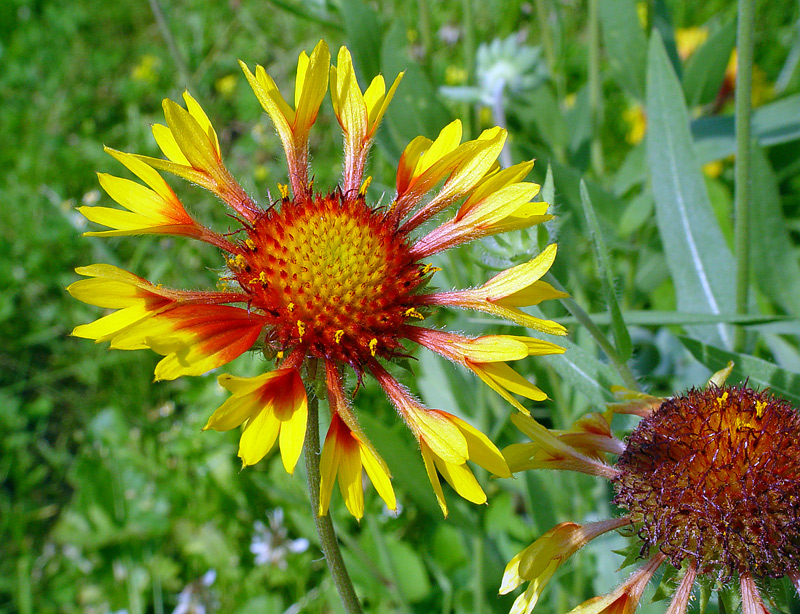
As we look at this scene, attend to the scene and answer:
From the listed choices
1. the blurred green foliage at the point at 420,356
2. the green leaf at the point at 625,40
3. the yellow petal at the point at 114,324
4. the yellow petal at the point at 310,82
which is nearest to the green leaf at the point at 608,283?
the blurred green foliage at the point at 420,356

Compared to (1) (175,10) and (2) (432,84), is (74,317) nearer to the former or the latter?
(2) (432,84)

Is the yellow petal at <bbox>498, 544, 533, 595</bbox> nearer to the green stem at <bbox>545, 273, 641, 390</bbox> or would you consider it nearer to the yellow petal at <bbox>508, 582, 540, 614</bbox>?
the yellow petal at <bbox>508, 582, 540, 614</bbox>

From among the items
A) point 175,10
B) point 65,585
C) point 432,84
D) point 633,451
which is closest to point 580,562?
point 633,451

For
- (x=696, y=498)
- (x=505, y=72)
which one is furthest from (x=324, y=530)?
(x=505, y=72)

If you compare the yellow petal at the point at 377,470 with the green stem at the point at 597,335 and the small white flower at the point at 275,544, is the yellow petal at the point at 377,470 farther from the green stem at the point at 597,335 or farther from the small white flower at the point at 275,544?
the small white flower at the point at 275,544

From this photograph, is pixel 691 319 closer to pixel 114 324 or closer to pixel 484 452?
pixel 484 452

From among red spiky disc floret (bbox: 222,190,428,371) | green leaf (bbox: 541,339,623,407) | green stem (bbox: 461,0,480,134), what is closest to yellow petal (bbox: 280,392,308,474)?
red spiky disc floret (bbox: 222,190,428,371)
